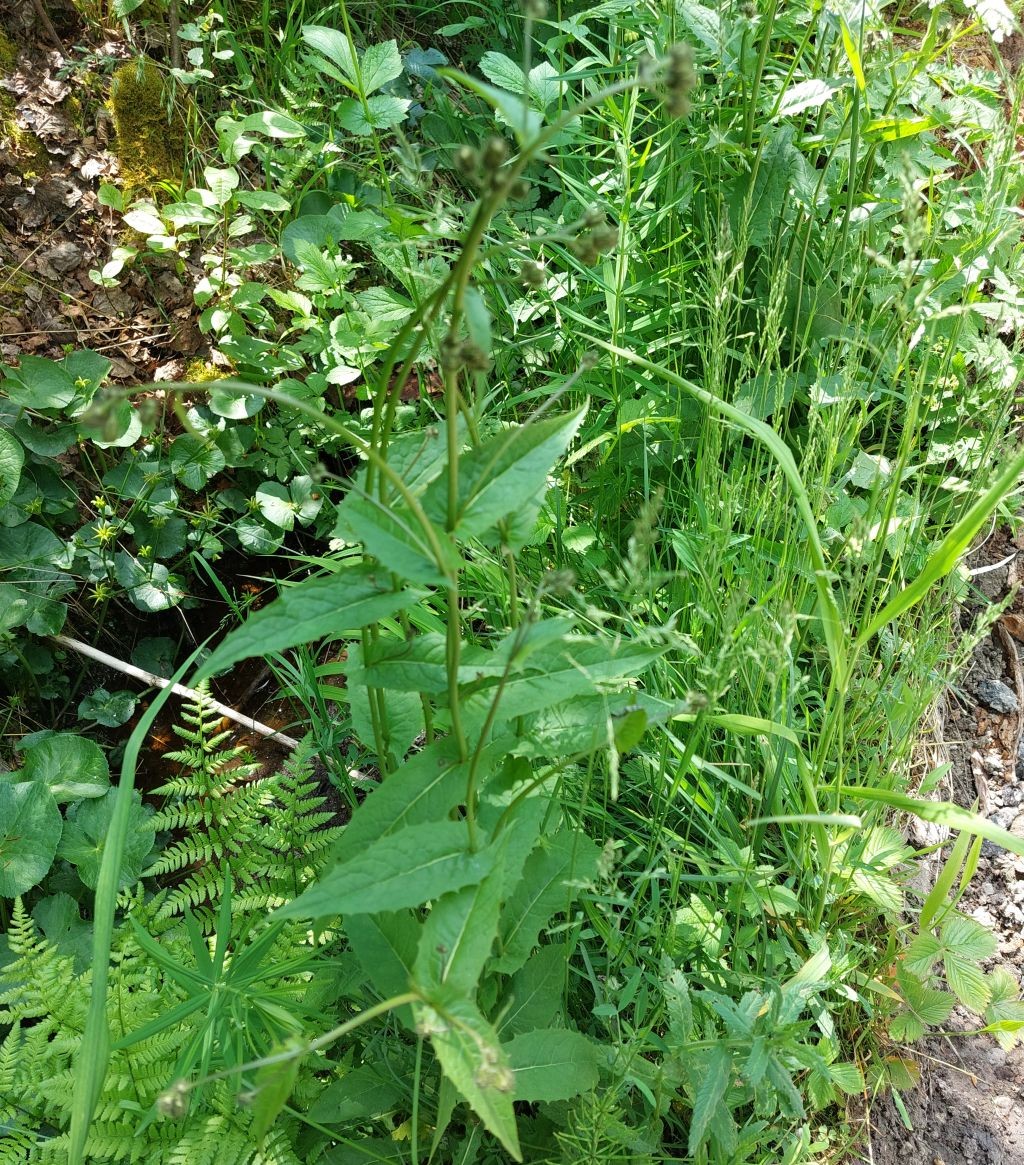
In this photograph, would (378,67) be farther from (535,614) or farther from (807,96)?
(535,614)

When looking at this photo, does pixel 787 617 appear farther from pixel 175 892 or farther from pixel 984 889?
pixel 175 892

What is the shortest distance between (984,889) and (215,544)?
1.93 m

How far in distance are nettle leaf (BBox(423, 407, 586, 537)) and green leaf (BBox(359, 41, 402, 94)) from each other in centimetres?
137

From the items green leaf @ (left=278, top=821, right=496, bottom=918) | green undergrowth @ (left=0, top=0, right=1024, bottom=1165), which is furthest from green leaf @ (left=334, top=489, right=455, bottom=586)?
green leaf @ (left=278, top=821, right=496, bottom=918)

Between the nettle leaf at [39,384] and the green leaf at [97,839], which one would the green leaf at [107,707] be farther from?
the nettle leaf at [39,384]

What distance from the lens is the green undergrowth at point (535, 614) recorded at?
3.10ft

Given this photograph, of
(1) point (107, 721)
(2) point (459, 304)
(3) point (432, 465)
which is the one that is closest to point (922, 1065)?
(3) point (432, 465)

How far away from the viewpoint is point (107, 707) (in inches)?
87.9

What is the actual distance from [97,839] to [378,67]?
176 cm

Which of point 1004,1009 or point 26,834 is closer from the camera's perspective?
point 1004,1009

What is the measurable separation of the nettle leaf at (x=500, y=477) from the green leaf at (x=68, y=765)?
1.48 metres

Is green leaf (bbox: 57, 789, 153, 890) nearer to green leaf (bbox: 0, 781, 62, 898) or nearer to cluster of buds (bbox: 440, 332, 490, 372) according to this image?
green leaf (bbox: 0, 781, 62, 898)

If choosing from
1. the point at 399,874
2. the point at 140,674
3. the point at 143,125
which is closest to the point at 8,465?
the point at 140,674

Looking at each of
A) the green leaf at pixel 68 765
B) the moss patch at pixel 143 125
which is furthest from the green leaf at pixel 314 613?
the moss patch at pixel 143 125
